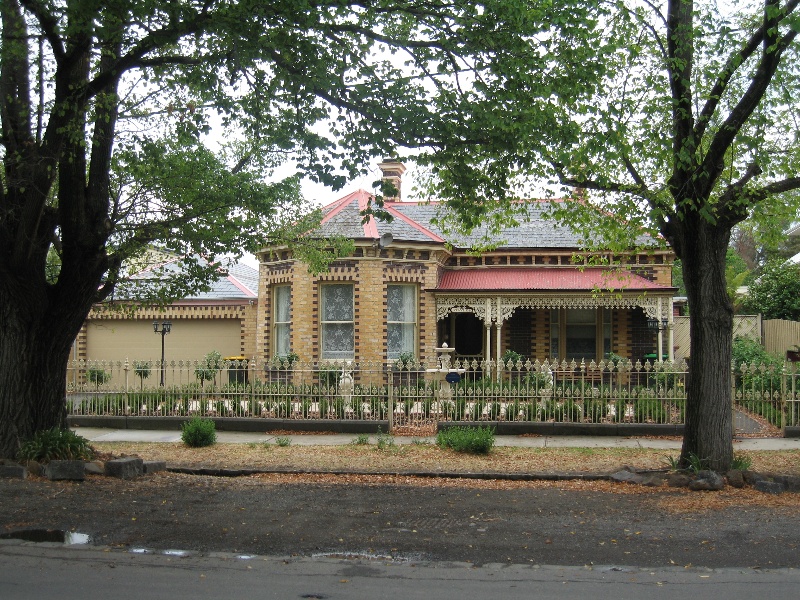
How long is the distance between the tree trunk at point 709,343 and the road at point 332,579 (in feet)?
12.6

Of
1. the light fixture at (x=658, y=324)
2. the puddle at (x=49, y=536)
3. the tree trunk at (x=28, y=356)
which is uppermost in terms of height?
the light fixture at (x=658, y=324)

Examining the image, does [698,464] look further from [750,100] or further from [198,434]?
[198,434]

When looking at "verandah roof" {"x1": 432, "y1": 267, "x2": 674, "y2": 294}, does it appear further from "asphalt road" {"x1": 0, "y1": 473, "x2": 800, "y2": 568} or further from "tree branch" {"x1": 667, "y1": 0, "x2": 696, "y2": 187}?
"asphalt road" {"x1": 0, "y1": 473, "x2": 800, "y2": 568}

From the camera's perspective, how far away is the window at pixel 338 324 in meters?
19.9

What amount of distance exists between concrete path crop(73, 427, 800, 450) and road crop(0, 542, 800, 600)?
7.39 meters

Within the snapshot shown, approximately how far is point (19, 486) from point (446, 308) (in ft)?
41.7

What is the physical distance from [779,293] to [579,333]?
8490mm

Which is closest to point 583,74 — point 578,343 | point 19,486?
point 19,486

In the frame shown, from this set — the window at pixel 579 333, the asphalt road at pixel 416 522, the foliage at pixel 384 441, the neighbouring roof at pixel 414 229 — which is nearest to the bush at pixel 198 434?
the foliage at pixel 384 441

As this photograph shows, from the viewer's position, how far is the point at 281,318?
20812mm

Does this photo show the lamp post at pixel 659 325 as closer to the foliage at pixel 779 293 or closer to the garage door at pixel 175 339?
the foliage at pixel 779 293

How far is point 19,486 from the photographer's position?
8.95m

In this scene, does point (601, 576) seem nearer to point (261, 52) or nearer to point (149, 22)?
point (261, 52)

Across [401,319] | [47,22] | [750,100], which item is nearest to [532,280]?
[401,319]
